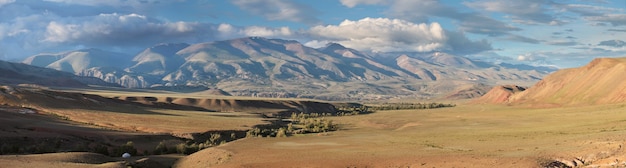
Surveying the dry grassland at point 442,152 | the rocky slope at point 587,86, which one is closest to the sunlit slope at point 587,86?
the rocky slope at point 587,86

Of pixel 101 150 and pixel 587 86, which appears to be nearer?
pixel 101 150

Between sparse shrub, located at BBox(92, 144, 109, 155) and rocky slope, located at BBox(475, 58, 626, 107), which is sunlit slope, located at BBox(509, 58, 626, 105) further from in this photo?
sparse shrub, located at BBox(92, 144, 109, 155)

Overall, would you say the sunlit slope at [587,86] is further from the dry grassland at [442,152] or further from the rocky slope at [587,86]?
the dry grassland at [442,152]

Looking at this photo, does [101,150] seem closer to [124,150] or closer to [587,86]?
[124,150]

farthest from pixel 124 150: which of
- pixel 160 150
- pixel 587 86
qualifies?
pixel 587 86

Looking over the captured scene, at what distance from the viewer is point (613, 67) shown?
448ft

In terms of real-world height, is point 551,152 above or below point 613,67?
below

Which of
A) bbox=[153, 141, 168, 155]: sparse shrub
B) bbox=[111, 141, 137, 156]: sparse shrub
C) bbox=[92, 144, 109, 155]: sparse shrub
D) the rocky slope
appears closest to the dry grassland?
bbox=[153, 141, 168, 155]: sparse shrub

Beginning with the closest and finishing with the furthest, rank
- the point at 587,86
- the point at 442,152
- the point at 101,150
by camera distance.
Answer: the point at 442,152 → the point at 101,150 → the point at 587,86

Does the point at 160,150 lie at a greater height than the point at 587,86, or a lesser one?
lesser

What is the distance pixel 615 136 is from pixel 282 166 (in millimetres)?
31464

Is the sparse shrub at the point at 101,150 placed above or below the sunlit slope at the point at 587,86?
below

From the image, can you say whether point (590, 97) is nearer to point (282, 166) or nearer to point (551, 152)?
point (551, 152)

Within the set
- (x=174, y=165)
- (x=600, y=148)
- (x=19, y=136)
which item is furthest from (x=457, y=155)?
(x=19, y=136)
